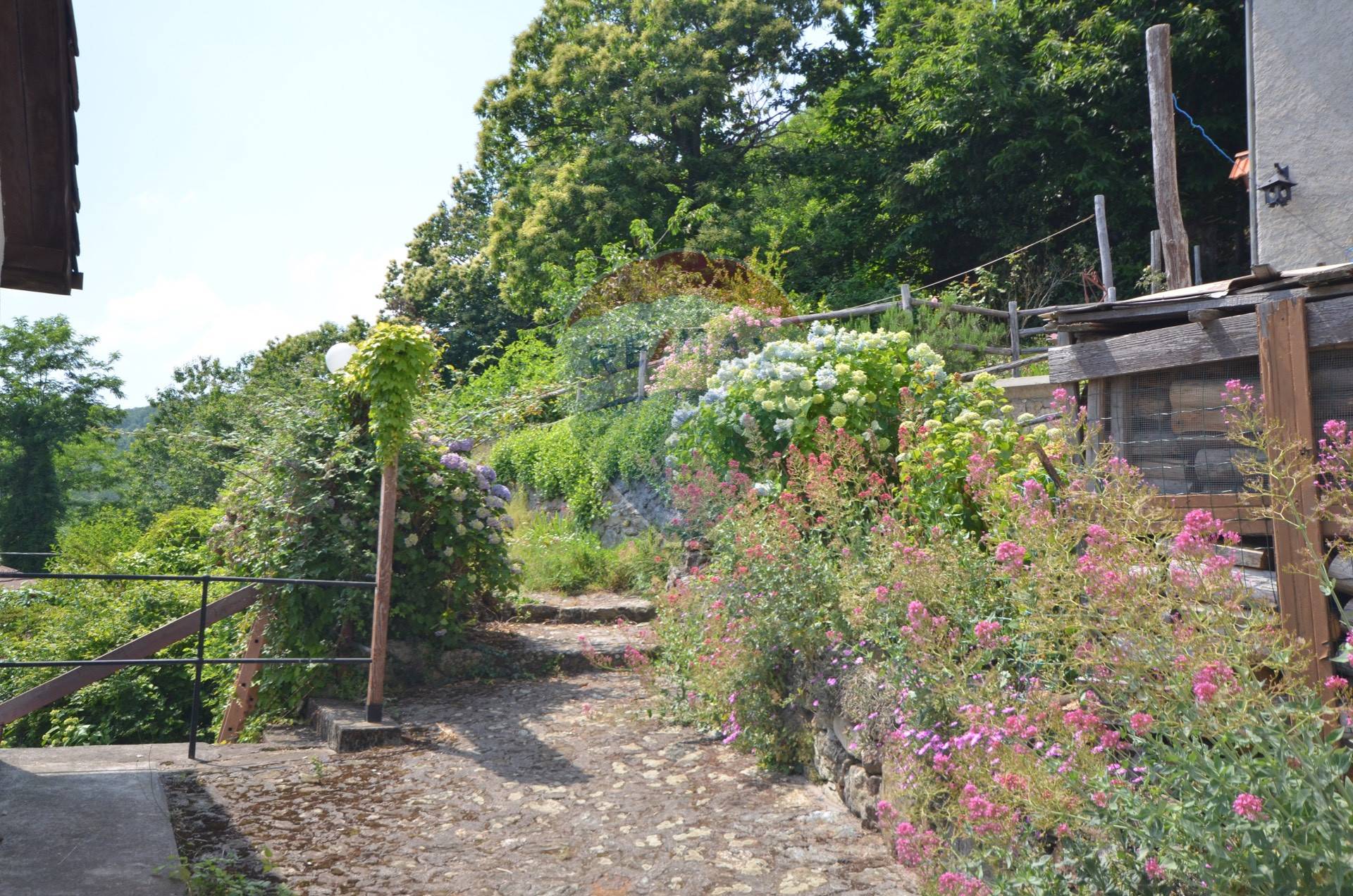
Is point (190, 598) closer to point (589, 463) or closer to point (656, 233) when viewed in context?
point (589, 463)

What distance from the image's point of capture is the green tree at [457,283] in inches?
1090

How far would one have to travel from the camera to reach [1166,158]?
6.64m

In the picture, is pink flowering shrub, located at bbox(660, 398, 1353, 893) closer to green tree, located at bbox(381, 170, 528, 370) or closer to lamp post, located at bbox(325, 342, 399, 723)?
lamp post, located at bbox(325, 342, 399, 723)

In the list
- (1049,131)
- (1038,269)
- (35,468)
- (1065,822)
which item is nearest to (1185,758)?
(1065,822)

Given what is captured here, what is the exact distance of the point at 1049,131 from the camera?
1689 centimetres

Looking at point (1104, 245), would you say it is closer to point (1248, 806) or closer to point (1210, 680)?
point (1210, 680)

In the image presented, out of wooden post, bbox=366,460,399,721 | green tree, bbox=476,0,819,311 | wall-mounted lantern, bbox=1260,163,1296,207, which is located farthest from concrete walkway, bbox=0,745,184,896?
green tree, bbox=476,0,819,311

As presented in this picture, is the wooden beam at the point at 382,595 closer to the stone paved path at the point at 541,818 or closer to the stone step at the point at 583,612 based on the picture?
the stone paved path at the point at 541,818

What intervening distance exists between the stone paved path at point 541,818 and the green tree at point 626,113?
43.3 feet

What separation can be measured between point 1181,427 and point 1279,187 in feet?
21.9

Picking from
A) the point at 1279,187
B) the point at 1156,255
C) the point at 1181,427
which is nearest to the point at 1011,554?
the point at 1181,427

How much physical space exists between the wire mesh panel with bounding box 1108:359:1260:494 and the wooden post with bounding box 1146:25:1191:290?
3157mm

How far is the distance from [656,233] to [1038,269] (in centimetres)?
683

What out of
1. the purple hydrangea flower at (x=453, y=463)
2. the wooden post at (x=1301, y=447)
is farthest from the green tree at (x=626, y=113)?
the wooden post at (x=1301, y=447)
